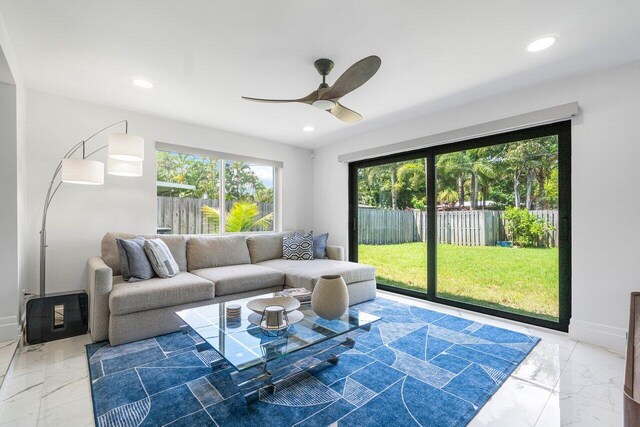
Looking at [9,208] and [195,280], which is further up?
[9,208]

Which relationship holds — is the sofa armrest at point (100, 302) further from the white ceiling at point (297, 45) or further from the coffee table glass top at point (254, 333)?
the white ceiling at point (297, 45)

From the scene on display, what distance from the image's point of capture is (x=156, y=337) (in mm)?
2543

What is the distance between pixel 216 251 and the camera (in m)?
3.66

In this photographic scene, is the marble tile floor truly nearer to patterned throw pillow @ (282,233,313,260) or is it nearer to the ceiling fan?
the ceiling fan

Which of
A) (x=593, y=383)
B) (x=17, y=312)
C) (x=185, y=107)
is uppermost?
(x=185, y=107)

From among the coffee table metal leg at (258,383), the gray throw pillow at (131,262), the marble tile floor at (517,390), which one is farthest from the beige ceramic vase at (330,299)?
the gray throw pillow at (131,262)

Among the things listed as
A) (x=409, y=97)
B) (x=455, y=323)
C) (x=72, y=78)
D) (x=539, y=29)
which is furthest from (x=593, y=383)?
(x=72, y=78)

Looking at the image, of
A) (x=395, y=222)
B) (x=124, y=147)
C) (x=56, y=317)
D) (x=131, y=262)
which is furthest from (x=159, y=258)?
(x=395, y=222)

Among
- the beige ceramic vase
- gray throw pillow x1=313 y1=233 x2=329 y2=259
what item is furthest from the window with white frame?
the beige ceramic vase

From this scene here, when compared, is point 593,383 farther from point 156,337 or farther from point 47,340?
point 47,340

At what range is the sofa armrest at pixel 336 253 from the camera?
424 cm

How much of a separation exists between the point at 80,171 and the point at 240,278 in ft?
5.58

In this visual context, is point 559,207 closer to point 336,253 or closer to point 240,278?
point 336,253

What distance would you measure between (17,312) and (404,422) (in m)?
3.10
